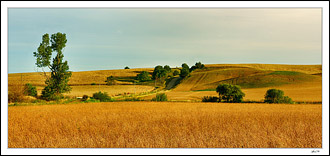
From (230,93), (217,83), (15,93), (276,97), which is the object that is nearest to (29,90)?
(15,93)

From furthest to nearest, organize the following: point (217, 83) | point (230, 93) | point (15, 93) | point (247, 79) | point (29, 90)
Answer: point (217, 83), point (247, 79), point (29, 90), point (230, 93), point (15, 93)

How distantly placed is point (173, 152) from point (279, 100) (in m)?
32.7

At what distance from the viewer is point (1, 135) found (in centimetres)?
700

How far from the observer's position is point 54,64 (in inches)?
1427

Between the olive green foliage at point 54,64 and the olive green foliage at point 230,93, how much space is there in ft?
78.2

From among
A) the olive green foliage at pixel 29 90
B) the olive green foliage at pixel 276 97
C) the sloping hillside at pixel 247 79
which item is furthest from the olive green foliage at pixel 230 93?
the sloping hillside at pixel 247 79

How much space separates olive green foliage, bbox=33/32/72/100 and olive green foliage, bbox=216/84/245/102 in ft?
78.2

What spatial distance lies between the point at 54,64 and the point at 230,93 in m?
27.0

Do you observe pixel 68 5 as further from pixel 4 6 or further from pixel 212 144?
pixel 212 144

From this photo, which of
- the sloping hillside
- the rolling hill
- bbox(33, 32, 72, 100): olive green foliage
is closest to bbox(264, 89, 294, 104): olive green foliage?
the rolling hill

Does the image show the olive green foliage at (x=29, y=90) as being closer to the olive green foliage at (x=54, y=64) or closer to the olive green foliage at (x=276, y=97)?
the olive green foliage at (x=54, y=64)

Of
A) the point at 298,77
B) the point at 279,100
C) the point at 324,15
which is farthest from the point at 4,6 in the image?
the point at 298,77

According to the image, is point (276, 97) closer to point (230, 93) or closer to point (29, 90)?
point (230, 93)

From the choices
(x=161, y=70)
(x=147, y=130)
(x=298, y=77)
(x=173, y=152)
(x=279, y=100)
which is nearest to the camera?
(x=173, y=152)
